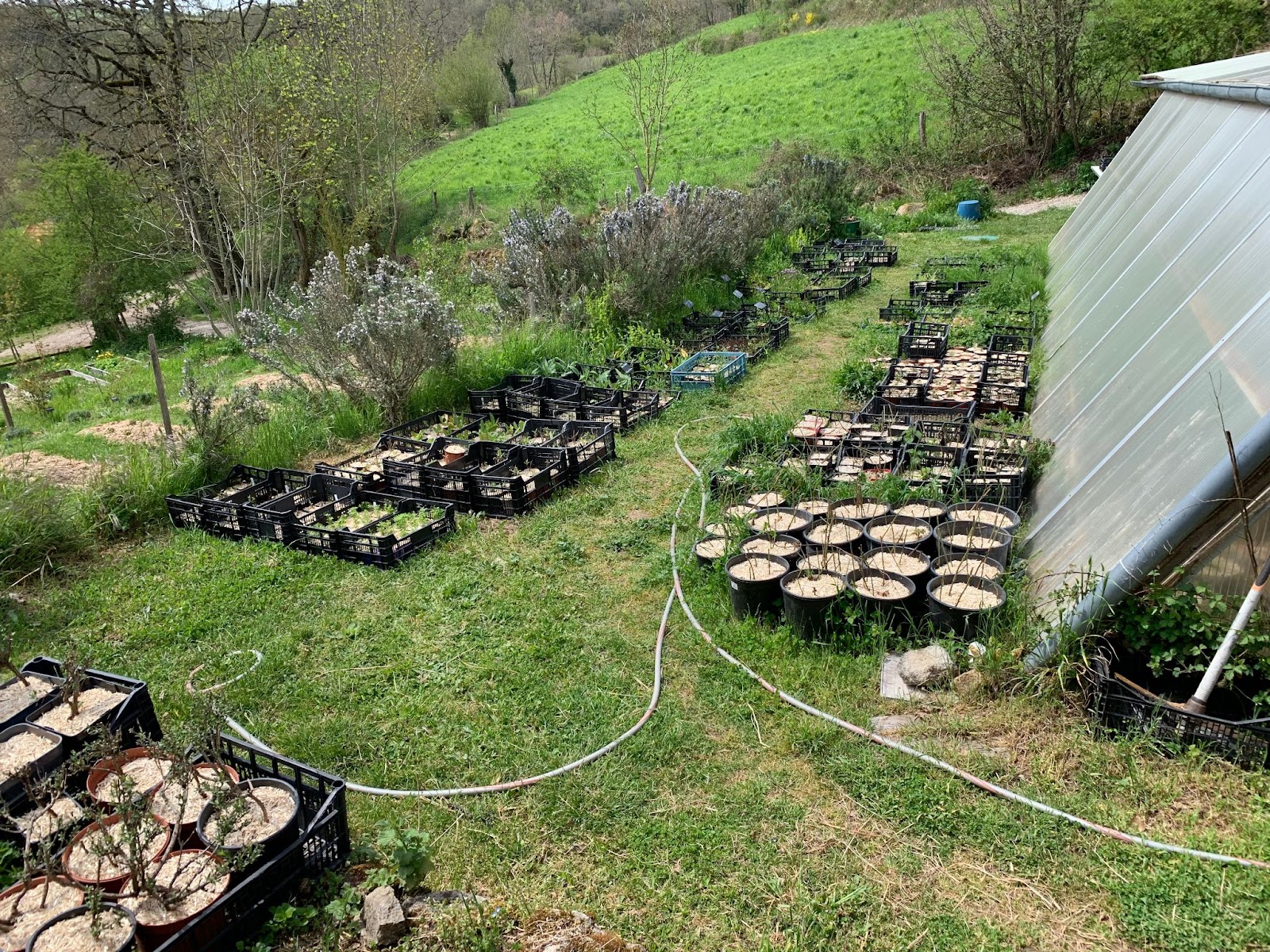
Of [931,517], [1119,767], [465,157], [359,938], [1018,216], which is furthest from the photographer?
[465,157]

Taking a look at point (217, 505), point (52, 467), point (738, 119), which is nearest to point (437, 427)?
point (217, 505)

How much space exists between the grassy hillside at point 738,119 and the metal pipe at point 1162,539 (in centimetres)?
1710

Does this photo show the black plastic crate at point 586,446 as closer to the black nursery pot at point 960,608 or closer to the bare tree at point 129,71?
the black nursery pot at point 960,608

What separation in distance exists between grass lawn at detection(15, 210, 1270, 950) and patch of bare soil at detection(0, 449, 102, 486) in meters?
1.18

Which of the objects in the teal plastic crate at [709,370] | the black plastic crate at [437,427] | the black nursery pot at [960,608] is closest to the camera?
the black nursery pot at [960,608]

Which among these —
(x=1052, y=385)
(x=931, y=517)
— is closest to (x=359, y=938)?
(x=931, y=517)

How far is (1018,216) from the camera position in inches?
599

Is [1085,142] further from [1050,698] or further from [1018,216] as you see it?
[1050,698]

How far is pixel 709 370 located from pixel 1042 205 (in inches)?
447

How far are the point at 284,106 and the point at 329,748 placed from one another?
Answer: 13.4 meters

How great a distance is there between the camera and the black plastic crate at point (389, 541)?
5.09 meters

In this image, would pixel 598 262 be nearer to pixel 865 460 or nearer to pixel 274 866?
pixel 865 460

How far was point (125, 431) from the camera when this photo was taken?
823 centimetres

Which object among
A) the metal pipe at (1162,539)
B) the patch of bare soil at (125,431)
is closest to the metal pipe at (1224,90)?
the metal pipe at (1162,539)
